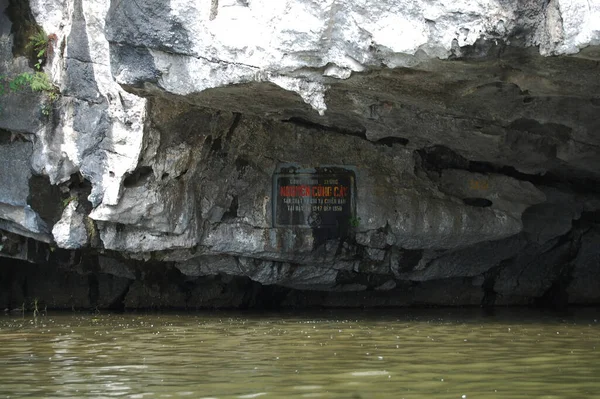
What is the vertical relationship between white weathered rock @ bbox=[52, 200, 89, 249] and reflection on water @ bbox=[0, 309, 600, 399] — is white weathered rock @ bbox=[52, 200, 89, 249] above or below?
above

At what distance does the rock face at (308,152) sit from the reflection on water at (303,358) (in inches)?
71.0

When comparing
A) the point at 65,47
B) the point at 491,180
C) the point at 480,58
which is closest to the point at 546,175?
the point at 491,180

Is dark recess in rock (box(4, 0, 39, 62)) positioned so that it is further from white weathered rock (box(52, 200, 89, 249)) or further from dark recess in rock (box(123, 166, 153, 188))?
dark recess in rock (box(123, 166, 153, 188))

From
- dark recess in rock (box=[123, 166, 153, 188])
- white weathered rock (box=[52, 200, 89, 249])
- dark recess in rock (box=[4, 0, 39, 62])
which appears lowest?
white weathered rock (box=[52, 200, 89, 249])

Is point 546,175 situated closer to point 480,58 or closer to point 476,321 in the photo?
point 476,321

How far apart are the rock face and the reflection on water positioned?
71.0 inches

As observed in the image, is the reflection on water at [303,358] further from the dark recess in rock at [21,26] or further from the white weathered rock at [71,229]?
the dark recess in rock at [21,26]

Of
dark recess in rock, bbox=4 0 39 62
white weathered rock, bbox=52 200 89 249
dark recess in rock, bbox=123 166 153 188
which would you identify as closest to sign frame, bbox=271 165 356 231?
dark recess in rock, bbox=123 166 153 188

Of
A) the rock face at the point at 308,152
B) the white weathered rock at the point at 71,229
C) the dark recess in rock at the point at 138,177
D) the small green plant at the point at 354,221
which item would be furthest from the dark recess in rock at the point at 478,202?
the white weathered rock at the point at 71,229

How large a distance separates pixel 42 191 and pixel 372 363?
22.3ft

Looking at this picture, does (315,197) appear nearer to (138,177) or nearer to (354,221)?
(354,221)

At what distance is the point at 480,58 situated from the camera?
774 centimetres

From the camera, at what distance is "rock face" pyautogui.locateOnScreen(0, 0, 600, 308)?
26.7 feet

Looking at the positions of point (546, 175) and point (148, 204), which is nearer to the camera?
point (148, 204)
